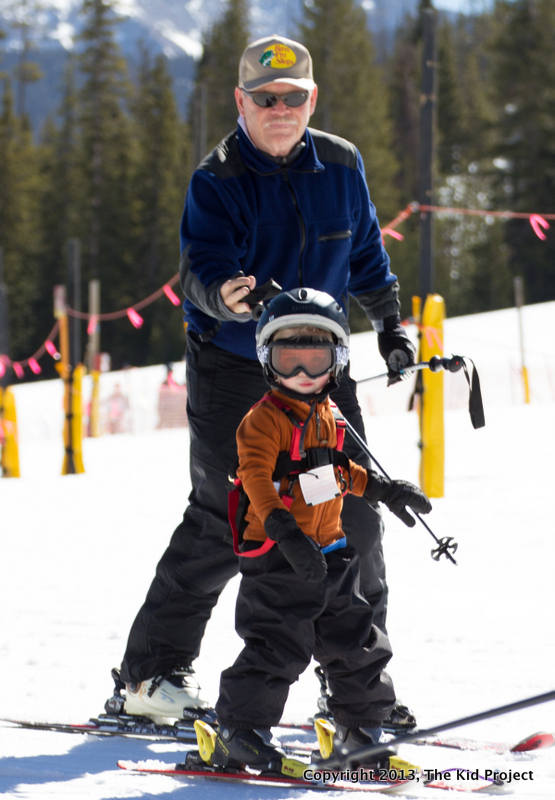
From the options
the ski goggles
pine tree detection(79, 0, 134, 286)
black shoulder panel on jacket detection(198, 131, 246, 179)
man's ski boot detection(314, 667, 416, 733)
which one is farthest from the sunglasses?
pine tree detection(79, 0, 134, 286)

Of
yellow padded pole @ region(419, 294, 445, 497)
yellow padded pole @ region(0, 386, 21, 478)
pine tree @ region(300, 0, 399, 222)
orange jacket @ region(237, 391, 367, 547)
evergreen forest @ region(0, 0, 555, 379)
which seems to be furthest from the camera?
evergreen forest @ region(0, 0, 555, 379)

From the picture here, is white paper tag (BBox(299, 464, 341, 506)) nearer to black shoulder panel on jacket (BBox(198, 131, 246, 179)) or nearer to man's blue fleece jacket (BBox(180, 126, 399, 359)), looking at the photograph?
man's blue fleece jacket (BBox(180, 126, 399, 359))

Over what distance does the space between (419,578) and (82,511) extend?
9.87 ft

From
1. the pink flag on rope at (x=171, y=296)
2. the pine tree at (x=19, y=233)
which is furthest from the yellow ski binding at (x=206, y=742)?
the pine tree at (x=19, y=233)

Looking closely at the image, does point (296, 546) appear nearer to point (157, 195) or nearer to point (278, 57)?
point (278, 57)

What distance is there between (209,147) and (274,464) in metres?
36.5

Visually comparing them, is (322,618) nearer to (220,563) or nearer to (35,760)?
(220,563)

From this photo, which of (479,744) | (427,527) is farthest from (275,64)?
(479,744)

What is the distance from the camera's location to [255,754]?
86.0 inches

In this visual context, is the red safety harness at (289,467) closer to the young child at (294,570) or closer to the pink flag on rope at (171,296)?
the young child at (294,570)

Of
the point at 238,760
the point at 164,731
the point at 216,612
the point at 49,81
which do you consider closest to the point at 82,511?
the point at 216,612

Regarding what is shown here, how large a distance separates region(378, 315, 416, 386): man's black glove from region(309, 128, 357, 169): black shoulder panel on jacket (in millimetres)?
461

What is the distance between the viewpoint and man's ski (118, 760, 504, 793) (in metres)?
2.11

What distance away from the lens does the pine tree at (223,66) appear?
1672 inches
